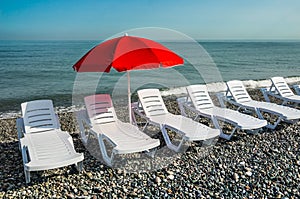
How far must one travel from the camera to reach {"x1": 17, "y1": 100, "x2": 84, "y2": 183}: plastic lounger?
358 centimetres

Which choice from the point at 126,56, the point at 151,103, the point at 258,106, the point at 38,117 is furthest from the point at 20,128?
the point at 258,106

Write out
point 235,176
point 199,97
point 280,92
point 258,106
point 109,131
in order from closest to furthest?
point 235,176
point 109,131
point 199,97
point 258,106
point 280,92

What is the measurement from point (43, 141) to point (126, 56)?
1818 millimetres

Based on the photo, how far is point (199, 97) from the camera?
254 inches

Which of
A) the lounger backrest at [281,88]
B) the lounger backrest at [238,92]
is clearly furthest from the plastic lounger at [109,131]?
the lounger backrest at [281,88]

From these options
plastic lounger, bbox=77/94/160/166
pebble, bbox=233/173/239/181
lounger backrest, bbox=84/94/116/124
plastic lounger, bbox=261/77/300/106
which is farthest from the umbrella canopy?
plastic lounger, bbox=261/77/300/106

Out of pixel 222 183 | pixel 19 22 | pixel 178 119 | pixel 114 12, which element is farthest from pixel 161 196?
pixel 19 22

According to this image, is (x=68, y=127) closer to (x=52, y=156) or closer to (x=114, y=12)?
(x=52, y=156)

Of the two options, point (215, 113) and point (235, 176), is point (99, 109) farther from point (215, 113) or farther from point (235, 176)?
point (235, 176)

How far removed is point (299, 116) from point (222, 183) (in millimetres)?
3163

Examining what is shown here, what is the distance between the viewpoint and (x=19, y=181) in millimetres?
3824

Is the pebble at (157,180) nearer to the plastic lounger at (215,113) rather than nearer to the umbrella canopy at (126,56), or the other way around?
the umbrella canopy at (126,56)

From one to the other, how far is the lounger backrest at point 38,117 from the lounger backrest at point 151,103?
174 centimetres

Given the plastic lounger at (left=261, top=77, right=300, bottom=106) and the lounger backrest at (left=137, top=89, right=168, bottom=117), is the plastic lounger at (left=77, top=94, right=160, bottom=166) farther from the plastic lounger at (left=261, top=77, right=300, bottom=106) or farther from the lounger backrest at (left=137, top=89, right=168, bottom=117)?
the plastic lounger at (left=261, top=77, right=300, bottom=106)
